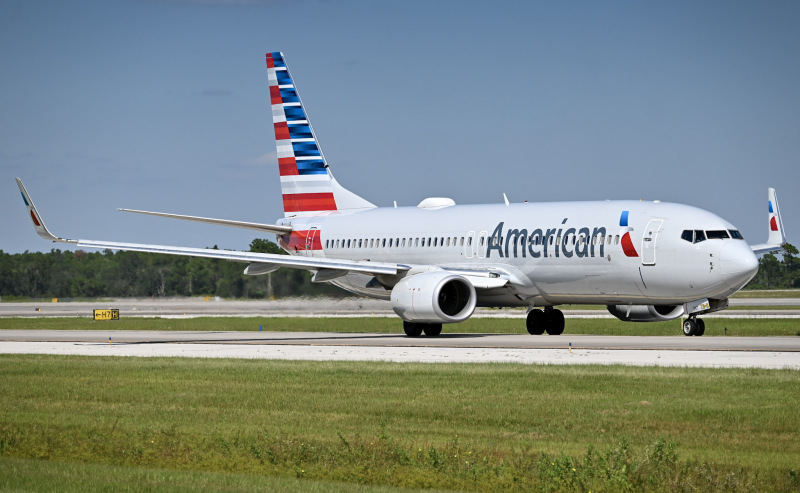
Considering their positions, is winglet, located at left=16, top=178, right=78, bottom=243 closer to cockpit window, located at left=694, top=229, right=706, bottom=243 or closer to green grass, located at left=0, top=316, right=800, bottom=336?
green grass, located at left=0, top=316, right=800, bottom=336

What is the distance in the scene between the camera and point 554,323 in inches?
1545

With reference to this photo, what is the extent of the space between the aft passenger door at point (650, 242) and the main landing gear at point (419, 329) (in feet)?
25.9

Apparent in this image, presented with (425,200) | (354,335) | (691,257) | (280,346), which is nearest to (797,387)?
(691,257)

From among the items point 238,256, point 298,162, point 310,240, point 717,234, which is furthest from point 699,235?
point 298,162

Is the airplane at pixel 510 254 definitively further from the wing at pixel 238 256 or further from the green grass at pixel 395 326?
the green grass at pixel 395 326

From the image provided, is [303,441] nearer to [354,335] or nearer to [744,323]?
[354,335]

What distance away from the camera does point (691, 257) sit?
108 feet

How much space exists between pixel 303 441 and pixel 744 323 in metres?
34.5

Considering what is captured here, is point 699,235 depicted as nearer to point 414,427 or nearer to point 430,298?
point 430,298

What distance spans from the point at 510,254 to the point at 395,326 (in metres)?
11.3

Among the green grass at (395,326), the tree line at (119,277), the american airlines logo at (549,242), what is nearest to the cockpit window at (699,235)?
the american airlines logo at (549,242)

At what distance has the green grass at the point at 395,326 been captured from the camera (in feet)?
135

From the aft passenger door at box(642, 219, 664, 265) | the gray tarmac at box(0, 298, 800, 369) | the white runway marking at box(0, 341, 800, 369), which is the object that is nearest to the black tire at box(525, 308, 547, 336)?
the gray tarmac at box(0, 298, 800, 369)

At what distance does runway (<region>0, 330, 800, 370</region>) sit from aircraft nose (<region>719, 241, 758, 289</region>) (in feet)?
5.76
